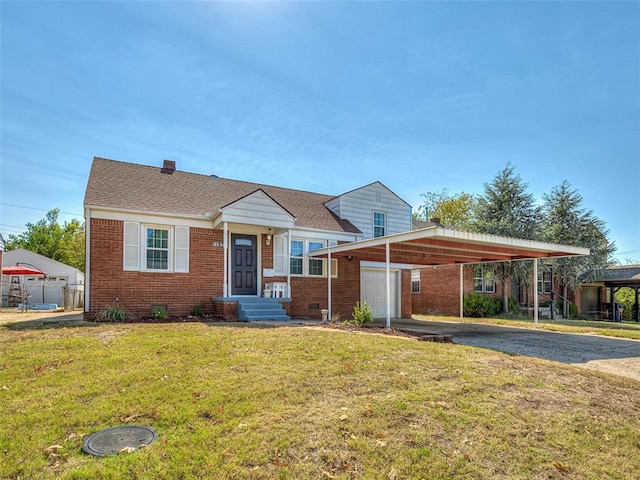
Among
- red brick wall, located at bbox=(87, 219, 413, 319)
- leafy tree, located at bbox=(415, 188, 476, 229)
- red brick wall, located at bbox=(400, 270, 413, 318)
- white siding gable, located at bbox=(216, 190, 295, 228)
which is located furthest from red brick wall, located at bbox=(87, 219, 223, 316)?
leafy tree, located at bbox=(415, 188, 476, 229)

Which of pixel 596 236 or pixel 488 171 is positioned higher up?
pixel 488 171

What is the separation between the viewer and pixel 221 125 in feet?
46.7

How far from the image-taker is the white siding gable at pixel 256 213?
42.5ft

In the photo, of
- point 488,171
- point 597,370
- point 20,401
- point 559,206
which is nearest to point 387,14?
point 597,370

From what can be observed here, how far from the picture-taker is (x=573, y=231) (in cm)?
2361

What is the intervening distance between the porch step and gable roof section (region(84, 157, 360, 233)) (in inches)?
133

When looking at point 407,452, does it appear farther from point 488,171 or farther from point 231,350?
point 488,171

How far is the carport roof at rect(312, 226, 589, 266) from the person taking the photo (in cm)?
1021

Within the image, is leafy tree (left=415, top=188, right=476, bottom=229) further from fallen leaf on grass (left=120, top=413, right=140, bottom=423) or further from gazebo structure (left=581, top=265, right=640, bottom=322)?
fallen leaf on grass (left=120, top=413, right=140, bottom=423)

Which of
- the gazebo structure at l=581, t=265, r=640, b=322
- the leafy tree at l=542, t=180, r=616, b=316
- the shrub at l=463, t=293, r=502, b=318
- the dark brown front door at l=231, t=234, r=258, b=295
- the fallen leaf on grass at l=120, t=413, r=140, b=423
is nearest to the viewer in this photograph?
the fallen leaf on grass at l=120, t=413, r=140, b=423

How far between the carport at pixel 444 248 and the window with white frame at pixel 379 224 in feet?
6.94

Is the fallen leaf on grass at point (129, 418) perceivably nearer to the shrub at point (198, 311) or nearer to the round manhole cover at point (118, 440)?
the round manhole cover at point (118, 440)

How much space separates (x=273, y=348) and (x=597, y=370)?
6.01 meters

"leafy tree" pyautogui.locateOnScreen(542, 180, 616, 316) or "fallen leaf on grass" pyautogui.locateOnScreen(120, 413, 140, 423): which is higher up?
"leafy tree" pyautogui.locateOnScreen(542, 180, 616, 316)
